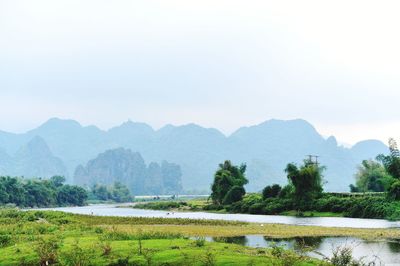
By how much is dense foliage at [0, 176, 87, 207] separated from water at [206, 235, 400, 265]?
119m

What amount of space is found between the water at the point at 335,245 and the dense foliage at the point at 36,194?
389 ft

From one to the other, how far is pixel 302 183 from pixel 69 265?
70226mm

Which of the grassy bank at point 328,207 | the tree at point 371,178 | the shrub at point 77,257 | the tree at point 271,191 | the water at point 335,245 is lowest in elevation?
the water at point 335,245

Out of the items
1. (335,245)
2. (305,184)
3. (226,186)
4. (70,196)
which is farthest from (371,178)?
(70,196)

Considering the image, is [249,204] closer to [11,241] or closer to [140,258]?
[11,241]

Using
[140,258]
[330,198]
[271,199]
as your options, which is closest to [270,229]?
[140,258]

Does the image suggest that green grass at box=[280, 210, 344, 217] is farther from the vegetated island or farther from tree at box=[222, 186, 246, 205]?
tree at box=[222, 186, 246, 205]

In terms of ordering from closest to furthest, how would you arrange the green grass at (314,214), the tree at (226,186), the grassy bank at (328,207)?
the grassy bank at (328,207) → the green grass at (314,214) → the tree at (226,186)

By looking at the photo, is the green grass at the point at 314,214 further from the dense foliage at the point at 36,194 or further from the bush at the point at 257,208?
the dense foliage at the point at 36,194

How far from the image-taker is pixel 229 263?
86.3ft

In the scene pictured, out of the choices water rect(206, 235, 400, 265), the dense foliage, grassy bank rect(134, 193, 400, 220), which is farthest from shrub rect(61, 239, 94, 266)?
the dense foliage

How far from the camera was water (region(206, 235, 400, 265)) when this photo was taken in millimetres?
32125

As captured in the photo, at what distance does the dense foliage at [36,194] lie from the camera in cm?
15288

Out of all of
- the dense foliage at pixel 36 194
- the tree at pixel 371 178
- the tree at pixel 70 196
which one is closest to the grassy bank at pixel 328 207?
the tree at pixel 371 178
